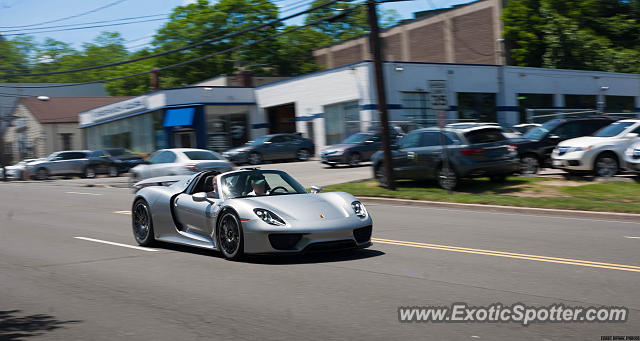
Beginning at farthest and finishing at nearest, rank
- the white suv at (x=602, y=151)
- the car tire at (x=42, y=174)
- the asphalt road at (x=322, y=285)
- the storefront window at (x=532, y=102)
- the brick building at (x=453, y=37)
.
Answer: the brick building at (x=453, y=37), the storefront window at (x=532, y=102), the car tire at (x=42, y=174), the white suv at (x=602, y=151), the asphalt road at (x=322, y=285)

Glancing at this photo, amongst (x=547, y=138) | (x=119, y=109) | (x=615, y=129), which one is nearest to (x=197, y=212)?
(x=615, y=129)

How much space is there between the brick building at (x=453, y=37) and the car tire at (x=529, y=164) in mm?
32258

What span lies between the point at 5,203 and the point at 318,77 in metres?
21.6

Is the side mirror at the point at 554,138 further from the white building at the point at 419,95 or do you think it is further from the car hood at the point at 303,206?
the car hood at the point at 303,206

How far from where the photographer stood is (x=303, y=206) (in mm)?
8875

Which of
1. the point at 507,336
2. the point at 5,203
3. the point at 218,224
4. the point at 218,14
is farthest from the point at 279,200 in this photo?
the point at 218,14

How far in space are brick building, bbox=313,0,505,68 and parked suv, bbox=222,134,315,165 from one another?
2215cm

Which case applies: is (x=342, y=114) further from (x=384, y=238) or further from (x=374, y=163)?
(x=384, y=238)

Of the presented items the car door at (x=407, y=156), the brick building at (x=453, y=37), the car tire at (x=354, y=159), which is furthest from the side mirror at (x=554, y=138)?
the brick building at (x=453, y=37)

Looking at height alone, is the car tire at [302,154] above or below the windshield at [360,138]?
below

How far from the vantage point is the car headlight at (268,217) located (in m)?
8.47

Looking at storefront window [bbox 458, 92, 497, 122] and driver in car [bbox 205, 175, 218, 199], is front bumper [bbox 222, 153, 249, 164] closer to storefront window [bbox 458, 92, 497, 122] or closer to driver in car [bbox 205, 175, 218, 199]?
storefront window [bbox 458, 92, 497, 122]

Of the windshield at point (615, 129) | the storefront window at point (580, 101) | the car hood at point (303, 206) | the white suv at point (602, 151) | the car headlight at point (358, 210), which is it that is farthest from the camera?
the storefront window at point (580, 101)

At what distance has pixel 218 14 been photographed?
6538 cm
